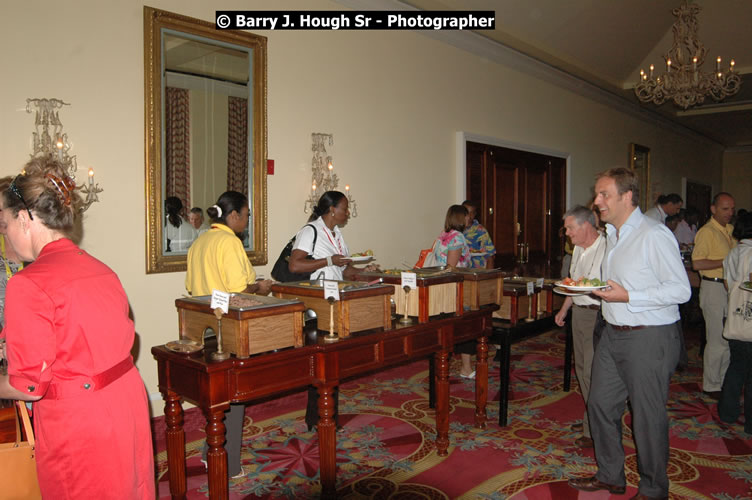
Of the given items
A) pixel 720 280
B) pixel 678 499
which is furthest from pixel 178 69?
pixel 720 280

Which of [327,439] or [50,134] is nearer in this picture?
[327,439]

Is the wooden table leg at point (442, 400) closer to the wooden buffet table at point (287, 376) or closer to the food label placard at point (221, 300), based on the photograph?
the wooden buffet table at point (287, 376)

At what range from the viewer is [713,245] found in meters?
4.29

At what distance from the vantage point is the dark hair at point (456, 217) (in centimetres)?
468

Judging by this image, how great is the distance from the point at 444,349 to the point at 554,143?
5.71m

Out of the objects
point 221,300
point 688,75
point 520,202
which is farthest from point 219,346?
point 688,75

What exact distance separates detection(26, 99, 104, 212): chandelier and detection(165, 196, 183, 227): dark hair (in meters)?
0.55

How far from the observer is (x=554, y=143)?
810cm

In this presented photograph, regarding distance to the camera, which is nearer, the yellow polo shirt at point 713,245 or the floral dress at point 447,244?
the yellow polo shirt at point 713,245

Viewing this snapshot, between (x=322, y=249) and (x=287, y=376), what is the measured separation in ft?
4.14

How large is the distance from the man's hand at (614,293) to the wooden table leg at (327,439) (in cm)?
132

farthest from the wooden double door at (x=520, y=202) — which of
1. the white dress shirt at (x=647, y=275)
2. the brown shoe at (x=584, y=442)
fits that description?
the white dress shirt at (x=647, y=275)

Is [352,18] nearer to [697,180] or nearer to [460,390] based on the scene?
[460,390]

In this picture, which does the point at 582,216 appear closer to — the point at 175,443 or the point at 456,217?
the point at 456,217
